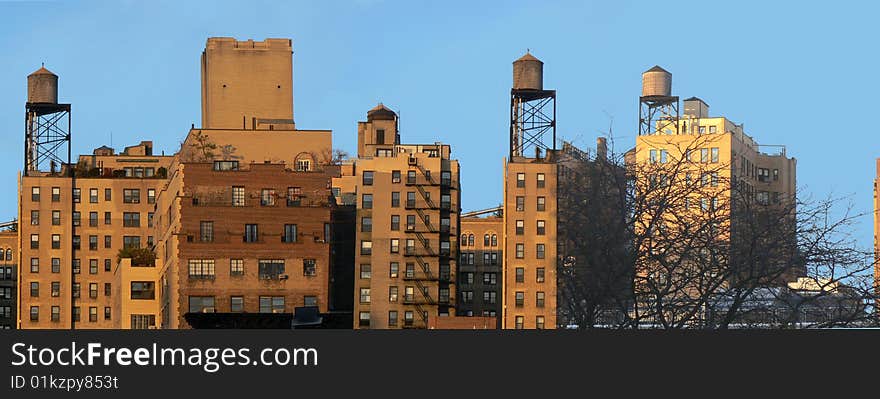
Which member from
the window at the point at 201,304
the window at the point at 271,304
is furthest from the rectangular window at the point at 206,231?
the window at the point at 271,304

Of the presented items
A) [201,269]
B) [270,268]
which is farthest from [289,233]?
[201,269]

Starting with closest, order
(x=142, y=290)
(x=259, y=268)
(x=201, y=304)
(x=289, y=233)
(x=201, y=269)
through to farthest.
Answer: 1. (x=201, y=304)
2. (x=201, y=269)
3. (x=259, y=268)
4. (x=289, y=233)
5. (x=142, y=290)

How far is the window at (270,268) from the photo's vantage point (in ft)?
576

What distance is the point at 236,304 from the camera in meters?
174

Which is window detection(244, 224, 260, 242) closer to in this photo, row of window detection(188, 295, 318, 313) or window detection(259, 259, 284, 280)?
window detection(259, 259, 284, 280)

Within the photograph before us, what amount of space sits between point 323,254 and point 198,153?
1027 inches

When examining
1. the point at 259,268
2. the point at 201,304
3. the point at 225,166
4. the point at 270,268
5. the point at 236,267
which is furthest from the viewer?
the point at 225,166

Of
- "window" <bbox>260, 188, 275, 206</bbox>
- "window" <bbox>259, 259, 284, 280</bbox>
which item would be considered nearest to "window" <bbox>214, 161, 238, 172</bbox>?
"window" <bbox>260, 188, 275, 206</bbox>

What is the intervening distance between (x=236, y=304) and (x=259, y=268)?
370 cm

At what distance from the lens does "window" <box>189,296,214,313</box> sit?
17162 centimetres

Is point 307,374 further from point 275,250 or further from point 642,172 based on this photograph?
point 275,250

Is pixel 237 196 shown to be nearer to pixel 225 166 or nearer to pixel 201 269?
pixel 225 166

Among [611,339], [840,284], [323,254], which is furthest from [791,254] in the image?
[323,254]

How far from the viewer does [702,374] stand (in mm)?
55531
